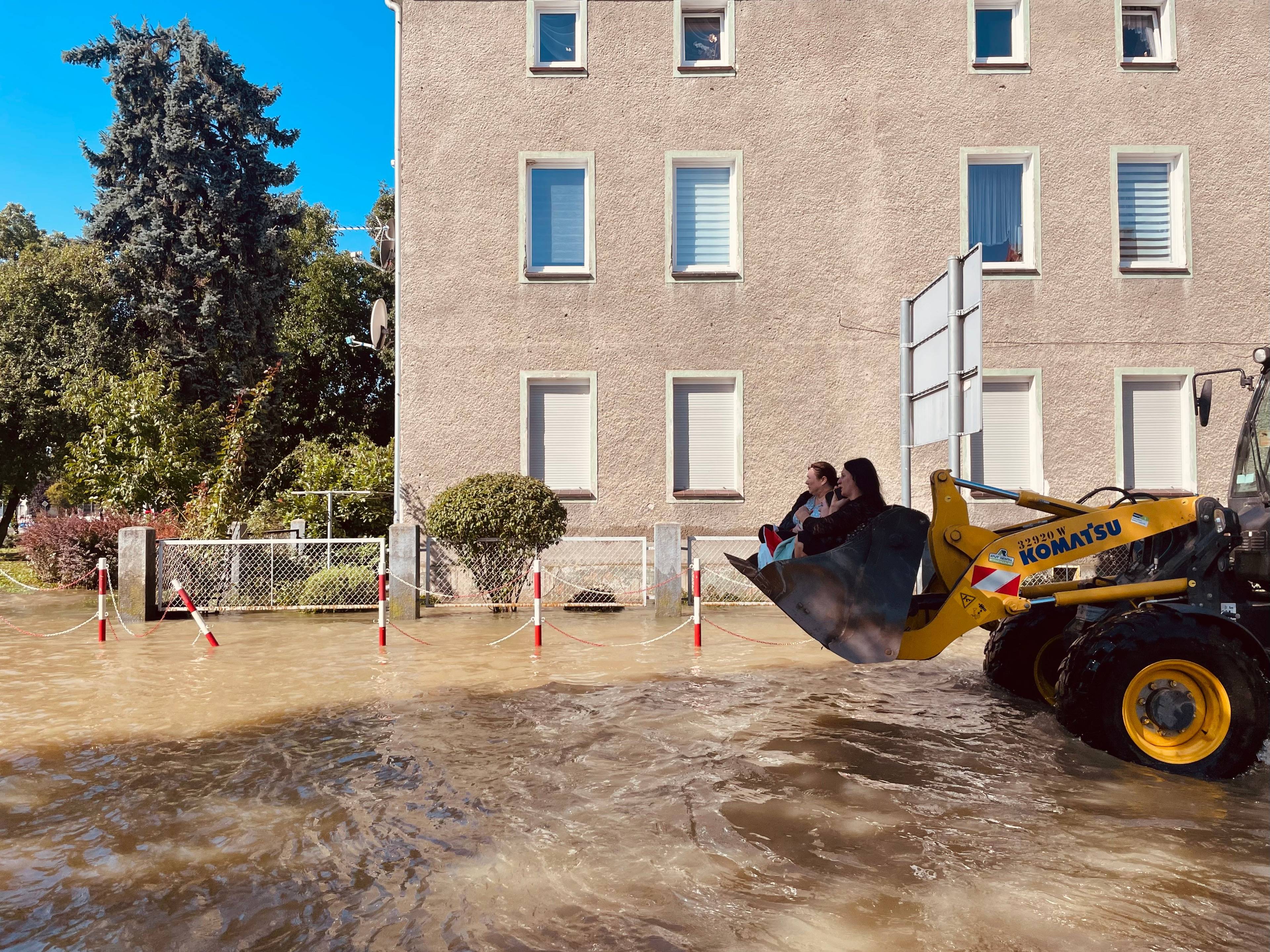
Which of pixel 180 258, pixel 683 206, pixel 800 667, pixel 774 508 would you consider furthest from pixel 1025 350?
pixel 180 258

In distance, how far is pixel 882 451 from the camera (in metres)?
15.7

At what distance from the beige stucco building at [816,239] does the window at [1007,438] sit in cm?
4

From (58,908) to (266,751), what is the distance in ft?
8.16

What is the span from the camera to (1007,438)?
52.2ft

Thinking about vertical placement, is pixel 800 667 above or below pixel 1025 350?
below

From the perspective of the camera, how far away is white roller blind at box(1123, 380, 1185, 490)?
51.8 ft

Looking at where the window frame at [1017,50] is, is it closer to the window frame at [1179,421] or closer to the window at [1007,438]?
the window at [1007,438]

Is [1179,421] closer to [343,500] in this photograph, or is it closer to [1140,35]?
[1140,35]

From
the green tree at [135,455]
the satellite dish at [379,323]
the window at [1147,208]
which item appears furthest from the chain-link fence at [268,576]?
the window at [1147,208]

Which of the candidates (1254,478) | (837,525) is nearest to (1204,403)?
(1254,478)

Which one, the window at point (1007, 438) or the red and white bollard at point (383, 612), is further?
the window at point (1007, 438)

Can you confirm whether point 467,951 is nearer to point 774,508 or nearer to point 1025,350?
point 774,508

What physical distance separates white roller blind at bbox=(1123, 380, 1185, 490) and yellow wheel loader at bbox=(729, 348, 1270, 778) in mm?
9358

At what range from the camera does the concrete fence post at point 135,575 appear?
1336cm
